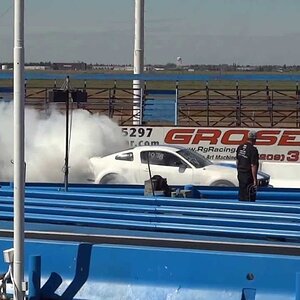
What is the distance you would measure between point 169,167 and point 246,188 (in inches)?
212

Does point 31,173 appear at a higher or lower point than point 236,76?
lower

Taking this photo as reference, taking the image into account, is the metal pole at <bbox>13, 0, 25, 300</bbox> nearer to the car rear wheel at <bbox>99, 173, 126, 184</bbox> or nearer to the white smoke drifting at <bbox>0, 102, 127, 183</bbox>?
the white smoke drifting at <bbox>0, 102, 127, 183</bbox>

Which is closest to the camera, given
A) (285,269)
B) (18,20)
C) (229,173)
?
(18,20)

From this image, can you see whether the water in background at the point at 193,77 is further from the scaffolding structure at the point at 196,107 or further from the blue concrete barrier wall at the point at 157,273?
the scaffolding structure at the point at 196,107

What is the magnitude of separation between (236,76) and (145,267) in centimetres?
798

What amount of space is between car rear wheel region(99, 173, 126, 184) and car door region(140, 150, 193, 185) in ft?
1.71

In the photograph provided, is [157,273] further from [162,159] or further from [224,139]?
[224,139]

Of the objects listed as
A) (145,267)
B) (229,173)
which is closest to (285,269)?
(145,267)

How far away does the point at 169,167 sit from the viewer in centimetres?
1809

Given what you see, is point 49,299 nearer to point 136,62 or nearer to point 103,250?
point 103,250

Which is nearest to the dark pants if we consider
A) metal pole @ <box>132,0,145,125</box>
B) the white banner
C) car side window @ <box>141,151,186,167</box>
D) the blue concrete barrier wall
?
car side window @ <box>141,151,186,167</box>

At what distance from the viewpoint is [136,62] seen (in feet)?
77.2

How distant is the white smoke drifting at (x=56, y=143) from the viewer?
19281mm

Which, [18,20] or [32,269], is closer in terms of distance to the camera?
[18,20]
